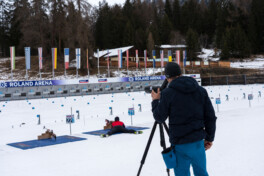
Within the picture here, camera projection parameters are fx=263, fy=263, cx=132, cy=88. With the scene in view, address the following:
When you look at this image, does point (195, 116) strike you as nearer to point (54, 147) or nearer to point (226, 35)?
point (54, 147)

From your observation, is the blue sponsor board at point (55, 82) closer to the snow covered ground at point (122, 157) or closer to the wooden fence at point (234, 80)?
the wooden fence at point (234, 80)

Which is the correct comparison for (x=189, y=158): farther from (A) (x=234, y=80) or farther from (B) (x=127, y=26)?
(B) (x=127, y=26)

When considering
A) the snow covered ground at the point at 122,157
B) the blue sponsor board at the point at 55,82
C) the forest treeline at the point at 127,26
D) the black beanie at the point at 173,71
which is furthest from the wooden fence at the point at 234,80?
the black beanie at the point at 173,71

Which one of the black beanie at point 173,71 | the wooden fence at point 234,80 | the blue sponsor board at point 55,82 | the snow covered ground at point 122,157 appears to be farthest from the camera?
the wooden fence at point 234,80

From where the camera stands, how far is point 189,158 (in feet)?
9.64

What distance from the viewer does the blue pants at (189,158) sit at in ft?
9.50

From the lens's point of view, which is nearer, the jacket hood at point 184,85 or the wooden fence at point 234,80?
the jacket hood at point 184,85

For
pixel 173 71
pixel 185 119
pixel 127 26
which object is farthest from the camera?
pixel 127 26

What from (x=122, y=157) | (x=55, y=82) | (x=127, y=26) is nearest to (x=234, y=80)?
(x=55, y=82)

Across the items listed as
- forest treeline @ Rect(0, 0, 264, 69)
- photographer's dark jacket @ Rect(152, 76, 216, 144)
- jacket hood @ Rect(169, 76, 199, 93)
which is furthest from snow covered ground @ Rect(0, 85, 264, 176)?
forest treeline @ Rect(0, 0, 264, 69)

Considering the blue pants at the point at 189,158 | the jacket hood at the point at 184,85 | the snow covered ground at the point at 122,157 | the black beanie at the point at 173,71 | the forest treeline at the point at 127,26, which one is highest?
the forest treeline at the point at 127,26

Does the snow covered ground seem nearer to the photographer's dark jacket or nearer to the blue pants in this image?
the blue pants

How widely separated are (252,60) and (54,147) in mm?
62916

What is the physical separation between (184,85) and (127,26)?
2792 inches
